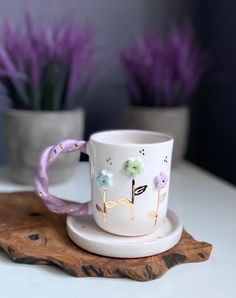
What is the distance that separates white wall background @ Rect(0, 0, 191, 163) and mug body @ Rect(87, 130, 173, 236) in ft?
1.26

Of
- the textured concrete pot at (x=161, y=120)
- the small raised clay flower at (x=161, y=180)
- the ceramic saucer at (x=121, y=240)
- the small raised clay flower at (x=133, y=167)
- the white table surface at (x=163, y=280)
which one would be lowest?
the white table surface at (x=163, y=280)

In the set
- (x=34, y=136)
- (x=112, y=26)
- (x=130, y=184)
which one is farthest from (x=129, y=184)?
(x=112, y=26)

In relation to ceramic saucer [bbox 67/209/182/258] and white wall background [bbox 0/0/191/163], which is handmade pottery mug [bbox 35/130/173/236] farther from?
white wall background [bbox 0/0/191/163]

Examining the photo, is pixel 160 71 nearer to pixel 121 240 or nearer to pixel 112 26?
pixel 112 26

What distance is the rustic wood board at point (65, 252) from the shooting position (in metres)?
0.35

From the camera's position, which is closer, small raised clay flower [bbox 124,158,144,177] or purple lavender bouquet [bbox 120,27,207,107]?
small raised clay flower [bbox 124,158,144,177]

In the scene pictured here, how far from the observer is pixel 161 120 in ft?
2.19

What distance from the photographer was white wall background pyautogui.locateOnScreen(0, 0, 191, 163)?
738 mm

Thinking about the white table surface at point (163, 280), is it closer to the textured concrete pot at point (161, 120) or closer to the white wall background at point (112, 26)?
the textured concrete pot at point (161, 120)

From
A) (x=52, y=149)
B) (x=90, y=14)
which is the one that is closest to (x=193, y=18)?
(x=90, y=14)

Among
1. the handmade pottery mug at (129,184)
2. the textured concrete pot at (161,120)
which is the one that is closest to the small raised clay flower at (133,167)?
the handmade pottery mug at (129,184)

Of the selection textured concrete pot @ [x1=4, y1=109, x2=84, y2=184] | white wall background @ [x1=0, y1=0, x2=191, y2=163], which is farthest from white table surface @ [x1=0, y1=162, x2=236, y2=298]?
white wall background @ [x1=0, y1=0, x2=191, y2=163]

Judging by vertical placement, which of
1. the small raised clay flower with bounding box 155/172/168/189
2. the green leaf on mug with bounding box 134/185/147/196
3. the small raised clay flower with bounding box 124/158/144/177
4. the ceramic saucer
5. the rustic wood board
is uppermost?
the small raised clay flower with bounding box 124/158/144/177

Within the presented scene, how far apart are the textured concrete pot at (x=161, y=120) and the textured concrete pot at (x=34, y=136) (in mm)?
112
